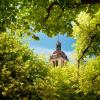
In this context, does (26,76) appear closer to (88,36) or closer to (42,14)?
(88,36)

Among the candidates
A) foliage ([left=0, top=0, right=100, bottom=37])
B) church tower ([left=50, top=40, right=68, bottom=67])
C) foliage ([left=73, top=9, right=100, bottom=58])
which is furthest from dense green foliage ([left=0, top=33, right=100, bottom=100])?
church tower ([left=50, top=40, right=68, bottom=67])

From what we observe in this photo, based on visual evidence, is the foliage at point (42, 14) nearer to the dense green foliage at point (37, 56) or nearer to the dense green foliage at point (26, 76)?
the dense green foliage at point (37, 56)

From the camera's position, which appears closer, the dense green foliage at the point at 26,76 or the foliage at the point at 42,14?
the foliage at the point at 42,14

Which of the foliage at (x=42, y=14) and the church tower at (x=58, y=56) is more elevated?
the church tower at (x=58, y=56)

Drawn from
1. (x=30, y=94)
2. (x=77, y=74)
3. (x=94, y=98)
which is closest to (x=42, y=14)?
(x=30, y=94)

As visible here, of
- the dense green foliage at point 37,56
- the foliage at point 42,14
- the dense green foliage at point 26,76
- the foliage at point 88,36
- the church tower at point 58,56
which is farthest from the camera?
the church tower at point 58,56

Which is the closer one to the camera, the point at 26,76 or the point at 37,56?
the point at 26,76

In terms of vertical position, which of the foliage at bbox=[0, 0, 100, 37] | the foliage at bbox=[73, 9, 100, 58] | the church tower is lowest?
the foliage at bbox=[0, 0, 100, 37]

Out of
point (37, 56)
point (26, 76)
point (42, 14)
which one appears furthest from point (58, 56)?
point (42, 14)

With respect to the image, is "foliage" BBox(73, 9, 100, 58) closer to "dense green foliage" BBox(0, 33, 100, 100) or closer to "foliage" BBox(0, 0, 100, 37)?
"dense green foliage" BBox(0, 33, 100, 100)

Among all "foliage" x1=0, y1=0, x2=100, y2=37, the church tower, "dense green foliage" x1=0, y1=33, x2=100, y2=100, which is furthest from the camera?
the church tower

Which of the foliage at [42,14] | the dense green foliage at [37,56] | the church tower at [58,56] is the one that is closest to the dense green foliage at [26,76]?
the dense green foliage at [37,56]

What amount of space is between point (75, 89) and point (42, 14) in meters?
32.2

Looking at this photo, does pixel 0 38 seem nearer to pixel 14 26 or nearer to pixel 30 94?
pixel 30 94
